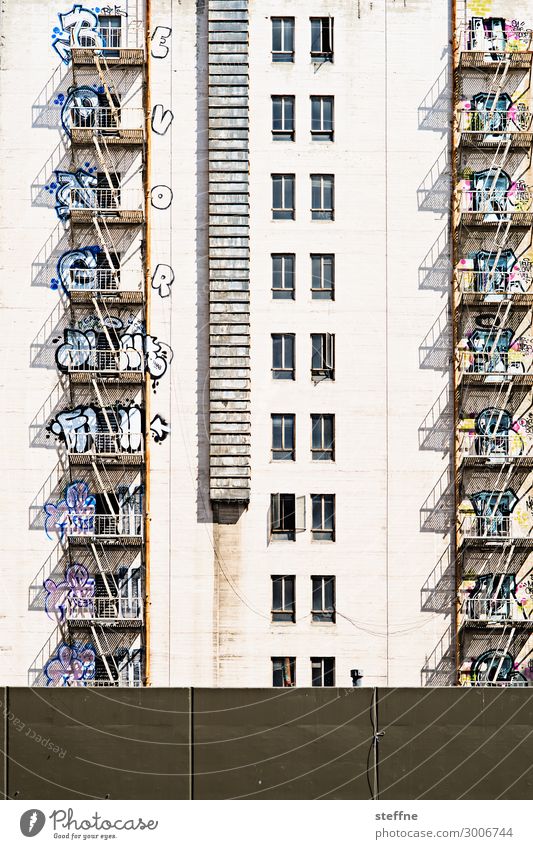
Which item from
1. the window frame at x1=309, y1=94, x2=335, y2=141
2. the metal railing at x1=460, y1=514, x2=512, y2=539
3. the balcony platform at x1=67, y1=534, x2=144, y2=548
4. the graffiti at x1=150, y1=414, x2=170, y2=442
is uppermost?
the window frame at x1=309, y1=94, x2=335, y2=141

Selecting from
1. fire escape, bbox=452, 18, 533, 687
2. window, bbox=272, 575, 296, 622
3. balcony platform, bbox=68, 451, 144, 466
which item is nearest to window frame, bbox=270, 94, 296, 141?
fire escape, bbox=452, 18, 533, 687

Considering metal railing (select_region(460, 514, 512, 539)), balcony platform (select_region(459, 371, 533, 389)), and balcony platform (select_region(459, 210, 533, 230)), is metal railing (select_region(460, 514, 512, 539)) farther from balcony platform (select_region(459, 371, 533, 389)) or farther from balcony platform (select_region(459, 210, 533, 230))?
balcony platform (select_region(459, 210, 533, 230))

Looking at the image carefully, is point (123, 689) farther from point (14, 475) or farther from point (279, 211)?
point (279, 211)

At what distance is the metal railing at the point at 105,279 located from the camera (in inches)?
2586

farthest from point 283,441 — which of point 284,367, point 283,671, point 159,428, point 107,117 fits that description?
point 107,117

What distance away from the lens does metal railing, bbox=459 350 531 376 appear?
6581 cm

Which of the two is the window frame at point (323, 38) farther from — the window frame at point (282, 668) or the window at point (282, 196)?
the window frame at point (282, 668)

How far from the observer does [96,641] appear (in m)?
63.5

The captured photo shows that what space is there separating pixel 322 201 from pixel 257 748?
29314 millimetres

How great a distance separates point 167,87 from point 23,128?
7.50 m

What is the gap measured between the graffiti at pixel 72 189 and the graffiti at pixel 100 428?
9.86m

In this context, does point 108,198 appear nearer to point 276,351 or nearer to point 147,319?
point 147,319

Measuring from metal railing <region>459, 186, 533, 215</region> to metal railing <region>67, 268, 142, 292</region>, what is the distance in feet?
54.8
